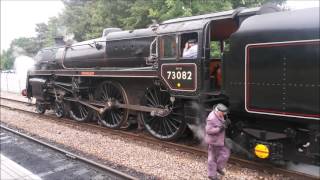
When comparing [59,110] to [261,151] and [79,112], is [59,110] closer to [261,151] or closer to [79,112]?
[79,112]

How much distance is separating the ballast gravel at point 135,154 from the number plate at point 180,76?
151 cm

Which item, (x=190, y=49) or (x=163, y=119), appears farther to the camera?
(x=163, y=119)

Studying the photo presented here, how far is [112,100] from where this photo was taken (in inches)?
408

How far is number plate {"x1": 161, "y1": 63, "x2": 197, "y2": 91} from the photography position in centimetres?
737

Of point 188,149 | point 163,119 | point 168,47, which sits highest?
point 168,47

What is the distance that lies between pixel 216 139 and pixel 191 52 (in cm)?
221

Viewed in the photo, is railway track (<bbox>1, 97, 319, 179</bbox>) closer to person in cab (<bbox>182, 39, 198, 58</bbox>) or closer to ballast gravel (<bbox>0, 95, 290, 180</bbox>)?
ballast gravel (<bbox>0, 95, 290, 180</bbox>)

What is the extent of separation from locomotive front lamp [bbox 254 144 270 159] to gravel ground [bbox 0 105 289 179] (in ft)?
1.37

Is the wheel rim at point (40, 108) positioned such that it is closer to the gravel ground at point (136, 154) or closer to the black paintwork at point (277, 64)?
the gravel ground at point (136, 154)

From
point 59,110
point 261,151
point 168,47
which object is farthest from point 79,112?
point 261,151

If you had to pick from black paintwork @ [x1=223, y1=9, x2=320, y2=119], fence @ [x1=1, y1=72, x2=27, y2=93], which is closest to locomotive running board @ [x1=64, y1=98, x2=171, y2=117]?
black paintwork @ [x1=223, y1=9, x2=320, y2=119]

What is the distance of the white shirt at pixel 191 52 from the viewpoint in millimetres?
7296

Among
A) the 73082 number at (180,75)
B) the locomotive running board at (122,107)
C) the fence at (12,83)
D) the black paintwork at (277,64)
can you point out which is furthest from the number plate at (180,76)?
the fence at (12,83)

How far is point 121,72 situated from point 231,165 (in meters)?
4.11
